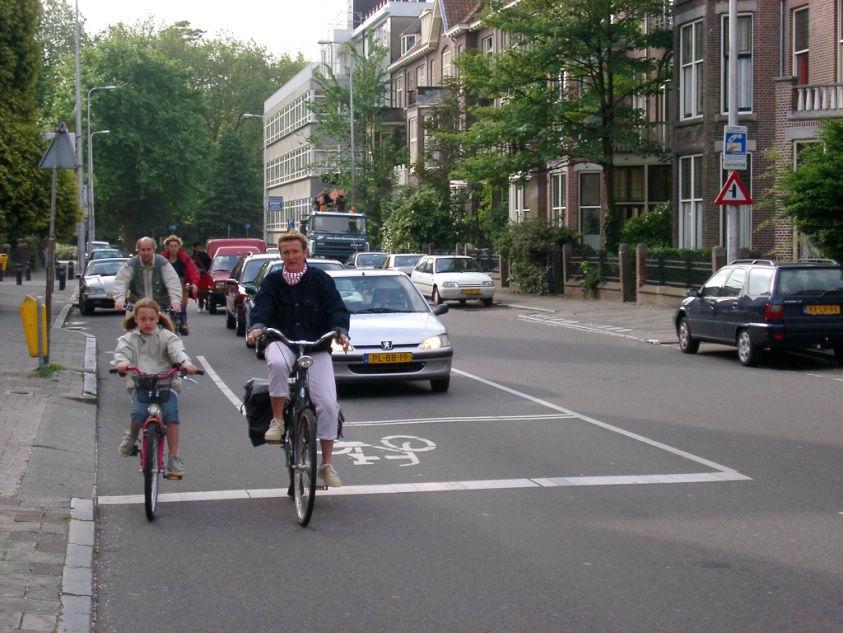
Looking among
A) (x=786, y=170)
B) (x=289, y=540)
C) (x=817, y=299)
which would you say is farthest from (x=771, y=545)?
(x=786, y=170)

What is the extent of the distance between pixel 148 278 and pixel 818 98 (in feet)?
69.6

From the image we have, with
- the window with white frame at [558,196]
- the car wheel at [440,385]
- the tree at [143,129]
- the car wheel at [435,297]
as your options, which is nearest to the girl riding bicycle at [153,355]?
the car wheel at [440,385]

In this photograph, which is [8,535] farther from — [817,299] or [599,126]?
[599,126]

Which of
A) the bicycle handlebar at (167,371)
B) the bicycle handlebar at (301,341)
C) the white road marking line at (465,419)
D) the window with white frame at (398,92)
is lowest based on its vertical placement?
the white road marking line at (465,419)

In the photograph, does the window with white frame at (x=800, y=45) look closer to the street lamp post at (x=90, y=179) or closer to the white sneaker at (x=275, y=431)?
the white sneaker at (x=275, y=431)

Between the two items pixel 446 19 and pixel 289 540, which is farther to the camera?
pixel 446 19

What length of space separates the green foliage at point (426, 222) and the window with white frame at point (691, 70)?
17368mm

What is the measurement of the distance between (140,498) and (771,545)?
170 inches

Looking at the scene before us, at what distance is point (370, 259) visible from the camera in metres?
45.1

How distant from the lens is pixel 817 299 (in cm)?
1850

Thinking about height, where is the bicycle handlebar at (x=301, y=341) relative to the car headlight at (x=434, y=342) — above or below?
above

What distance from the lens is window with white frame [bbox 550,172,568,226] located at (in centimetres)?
4806

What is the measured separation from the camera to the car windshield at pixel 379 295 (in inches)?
634

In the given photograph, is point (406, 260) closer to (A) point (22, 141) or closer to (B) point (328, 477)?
(A) point (22, 141)
